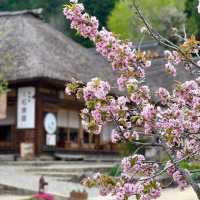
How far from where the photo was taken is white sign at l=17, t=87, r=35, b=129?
65.9ft

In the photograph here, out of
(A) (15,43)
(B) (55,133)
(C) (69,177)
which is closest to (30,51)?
(A) (15,43)

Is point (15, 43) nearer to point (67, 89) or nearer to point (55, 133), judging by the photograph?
point (55, 133)

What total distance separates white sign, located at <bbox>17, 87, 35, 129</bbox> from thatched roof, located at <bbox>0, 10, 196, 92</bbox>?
0.88 meters

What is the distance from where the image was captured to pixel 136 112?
4820 mm

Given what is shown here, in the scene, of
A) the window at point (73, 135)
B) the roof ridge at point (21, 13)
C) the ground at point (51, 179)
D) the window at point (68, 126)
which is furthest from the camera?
the roof ridge at point (21, 13)

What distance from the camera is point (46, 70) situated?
762 inches

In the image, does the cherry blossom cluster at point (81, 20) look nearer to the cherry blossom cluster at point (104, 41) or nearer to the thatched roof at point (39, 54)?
the cherry blossom cluster at point (104, 41)

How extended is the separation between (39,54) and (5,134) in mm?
2986

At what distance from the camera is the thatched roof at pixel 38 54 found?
19531 millimetres

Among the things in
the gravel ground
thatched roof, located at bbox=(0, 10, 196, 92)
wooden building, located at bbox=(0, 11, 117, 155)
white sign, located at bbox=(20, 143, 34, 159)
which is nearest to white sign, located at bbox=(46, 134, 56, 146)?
wooden building, located at bbox=(0, 11, 117, 155)

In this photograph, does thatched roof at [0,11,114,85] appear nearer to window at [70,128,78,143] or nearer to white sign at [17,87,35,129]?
white sign at [17,87,35,129]

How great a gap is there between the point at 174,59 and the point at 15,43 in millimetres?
16716

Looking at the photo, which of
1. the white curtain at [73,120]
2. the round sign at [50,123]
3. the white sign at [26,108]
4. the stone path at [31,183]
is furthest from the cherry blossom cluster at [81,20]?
the white curtain at [73,120]

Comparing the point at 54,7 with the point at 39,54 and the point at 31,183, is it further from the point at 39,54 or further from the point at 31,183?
the point at 31,183
